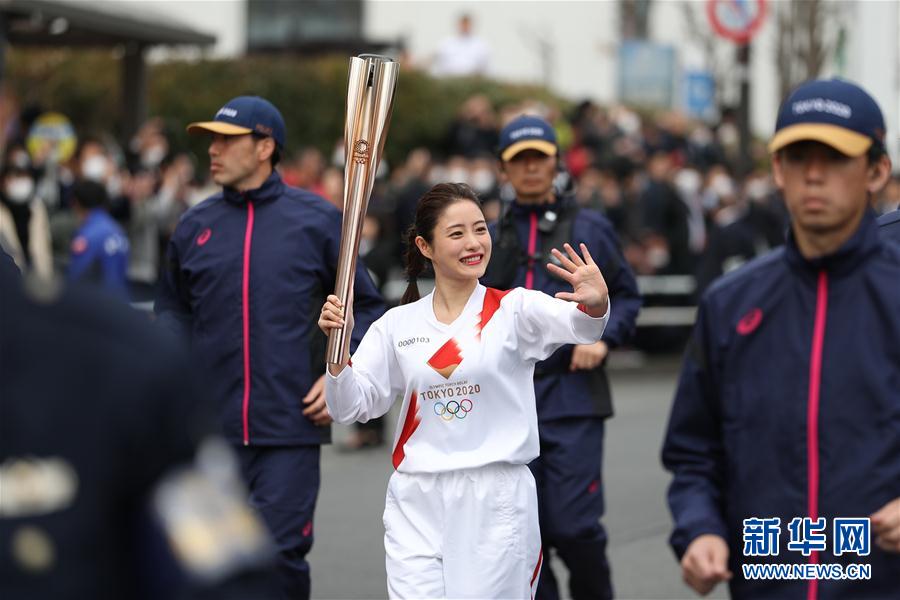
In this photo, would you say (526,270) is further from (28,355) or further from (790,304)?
(28,355)

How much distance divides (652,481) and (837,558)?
7.70 m

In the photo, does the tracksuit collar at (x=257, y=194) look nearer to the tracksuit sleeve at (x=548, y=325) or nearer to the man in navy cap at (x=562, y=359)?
the man in navy cap at (x=562, y=359)

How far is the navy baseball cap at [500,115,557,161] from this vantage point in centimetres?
724

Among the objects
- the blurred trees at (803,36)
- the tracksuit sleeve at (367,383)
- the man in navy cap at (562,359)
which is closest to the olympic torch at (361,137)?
the tracksuit sleeve at (367,383)

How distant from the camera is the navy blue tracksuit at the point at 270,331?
665 centimetres

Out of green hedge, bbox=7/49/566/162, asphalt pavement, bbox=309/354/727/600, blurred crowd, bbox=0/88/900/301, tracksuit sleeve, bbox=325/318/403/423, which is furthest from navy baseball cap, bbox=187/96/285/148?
green hedge, bbox=7/49/566/162

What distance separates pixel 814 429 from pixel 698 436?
1.02 feet

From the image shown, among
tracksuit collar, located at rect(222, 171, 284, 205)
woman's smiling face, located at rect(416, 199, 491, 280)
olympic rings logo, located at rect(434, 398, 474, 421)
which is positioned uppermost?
tracksuit collar, located at rect(222, 171, 284, 205)

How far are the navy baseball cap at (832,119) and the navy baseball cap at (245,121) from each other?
3385 mm

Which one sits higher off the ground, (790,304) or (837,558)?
(790,304)

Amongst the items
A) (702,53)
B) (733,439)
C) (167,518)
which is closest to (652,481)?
(733,439)

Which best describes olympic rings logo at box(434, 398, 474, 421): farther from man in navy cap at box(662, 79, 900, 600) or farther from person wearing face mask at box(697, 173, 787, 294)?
person wearing face mask at box(697, 173, 787, 294)

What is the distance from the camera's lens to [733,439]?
3920mm

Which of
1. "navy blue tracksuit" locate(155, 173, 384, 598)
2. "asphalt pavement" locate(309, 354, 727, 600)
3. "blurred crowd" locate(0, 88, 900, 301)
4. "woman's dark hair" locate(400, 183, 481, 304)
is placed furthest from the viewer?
"blurred crowd" locate(0, 88, 900, 301)
